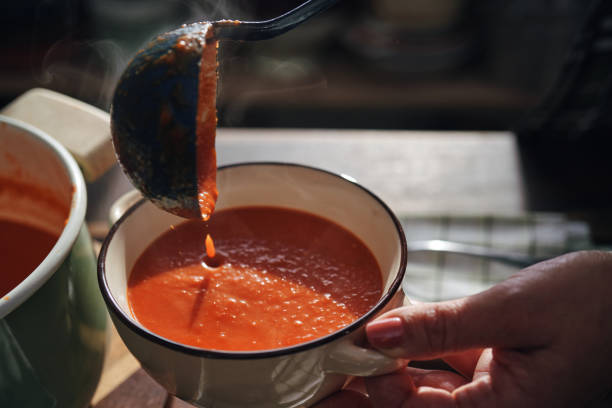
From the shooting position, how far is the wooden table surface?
116 cm

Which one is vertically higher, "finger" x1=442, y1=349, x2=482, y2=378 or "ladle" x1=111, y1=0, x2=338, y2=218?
"ladle" x1=111, y1=0, x2=338, y2=218

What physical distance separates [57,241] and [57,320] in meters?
0.09

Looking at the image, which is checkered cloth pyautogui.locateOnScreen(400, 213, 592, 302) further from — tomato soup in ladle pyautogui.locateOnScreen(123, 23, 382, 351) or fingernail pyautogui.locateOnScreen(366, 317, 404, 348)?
fingernail pyautogui.locateOnScreen(366, 317, 404, 348)

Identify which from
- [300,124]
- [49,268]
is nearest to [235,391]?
[49,268]

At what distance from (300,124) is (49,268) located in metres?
2.29

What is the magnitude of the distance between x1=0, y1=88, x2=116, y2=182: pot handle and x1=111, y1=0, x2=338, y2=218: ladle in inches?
10.3

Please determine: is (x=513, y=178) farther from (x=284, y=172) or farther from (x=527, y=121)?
(x=284, y=172)

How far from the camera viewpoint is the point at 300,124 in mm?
2793

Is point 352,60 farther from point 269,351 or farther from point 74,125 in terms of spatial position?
point 269,351

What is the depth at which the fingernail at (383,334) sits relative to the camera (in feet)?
1.86

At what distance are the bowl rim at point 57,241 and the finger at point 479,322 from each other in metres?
0.35

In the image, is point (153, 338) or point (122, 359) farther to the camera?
point (122, 359)

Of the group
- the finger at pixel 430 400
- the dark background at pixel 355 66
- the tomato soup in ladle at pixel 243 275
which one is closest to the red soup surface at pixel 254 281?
the tomato soup in ladle at pixel 243 275

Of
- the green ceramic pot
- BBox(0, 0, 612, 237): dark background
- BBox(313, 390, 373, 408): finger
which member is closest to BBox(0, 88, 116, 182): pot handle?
the green ceramic pot
